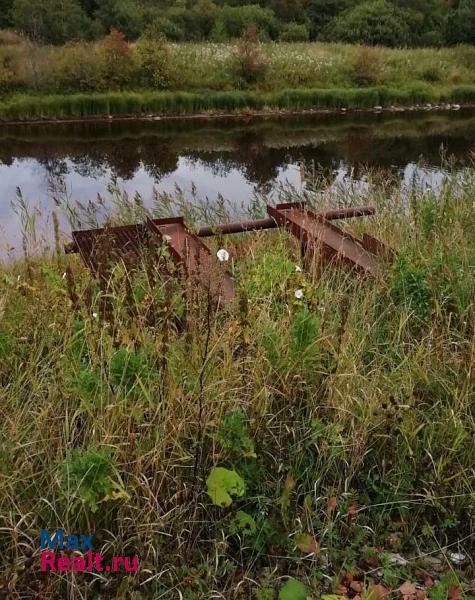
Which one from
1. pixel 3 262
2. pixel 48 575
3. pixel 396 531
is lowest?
pixel 3 262

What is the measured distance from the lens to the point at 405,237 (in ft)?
14.5

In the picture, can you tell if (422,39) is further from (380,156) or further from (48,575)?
(48,575)

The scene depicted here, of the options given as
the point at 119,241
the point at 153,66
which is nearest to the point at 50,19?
the point at 153,66

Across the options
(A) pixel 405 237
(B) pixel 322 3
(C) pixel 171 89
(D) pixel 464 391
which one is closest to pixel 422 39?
(B) pixel 322 3

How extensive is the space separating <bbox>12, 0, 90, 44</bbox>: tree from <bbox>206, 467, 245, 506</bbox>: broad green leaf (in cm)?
2471

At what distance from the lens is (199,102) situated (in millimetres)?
19156

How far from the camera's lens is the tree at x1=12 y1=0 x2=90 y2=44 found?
75.9 ft

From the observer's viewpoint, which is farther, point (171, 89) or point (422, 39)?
point (422, 39)

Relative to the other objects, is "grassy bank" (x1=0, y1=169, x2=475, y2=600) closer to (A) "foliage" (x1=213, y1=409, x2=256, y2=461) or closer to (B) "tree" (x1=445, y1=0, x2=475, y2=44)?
(A) "foliage" (x1=213, y1=409, x2=256, y2=461)

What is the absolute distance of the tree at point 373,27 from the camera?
29.2 meters

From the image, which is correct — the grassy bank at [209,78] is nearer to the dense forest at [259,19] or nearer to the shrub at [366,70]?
the shrub at [366,70]

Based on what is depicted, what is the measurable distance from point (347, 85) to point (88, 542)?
23.2 m

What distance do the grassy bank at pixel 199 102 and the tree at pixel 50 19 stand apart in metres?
6.82

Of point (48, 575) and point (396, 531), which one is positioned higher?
point (48, 575)
